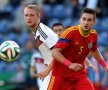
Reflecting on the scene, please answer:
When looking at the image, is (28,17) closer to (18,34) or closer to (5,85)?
(5,85)

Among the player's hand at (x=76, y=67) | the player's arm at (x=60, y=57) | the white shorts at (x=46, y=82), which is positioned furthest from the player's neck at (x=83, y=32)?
the white shorts at (x=46, y=82)

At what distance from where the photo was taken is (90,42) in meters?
8.44

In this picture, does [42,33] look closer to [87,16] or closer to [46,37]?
[46,37]

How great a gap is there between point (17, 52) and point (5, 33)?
381 inches

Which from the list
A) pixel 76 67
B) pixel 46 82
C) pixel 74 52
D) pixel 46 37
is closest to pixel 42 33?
pixel 46 37

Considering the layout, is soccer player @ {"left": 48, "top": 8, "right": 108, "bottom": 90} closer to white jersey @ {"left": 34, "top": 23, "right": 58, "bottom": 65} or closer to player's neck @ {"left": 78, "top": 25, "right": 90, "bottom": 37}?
player's neck @ {"left": 78, "top": 25, "right": 90, "bottom": 37}

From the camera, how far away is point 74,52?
832cm

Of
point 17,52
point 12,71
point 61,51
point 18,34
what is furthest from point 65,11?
point 61,51

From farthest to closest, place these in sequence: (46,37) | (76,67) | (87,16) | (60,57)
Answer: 1. (46,37)
2. (87,16)
3. (60,57)
4. (76,67)

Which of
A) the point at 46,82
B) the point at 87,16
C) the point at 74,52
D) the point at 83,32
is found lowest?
the point at 46,82

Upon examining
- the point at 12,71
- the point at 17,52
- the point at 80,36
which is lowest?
the point at 12,71

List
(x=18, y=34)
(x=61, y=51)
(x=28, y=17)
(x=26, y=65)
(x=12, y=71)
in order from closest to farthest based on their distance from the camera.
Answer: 1. (x=61, y=51)
2. (x=28, y=17)
3. (x=26, y=65)
4. (x=12, y=71)
5. (x=18, y=34)

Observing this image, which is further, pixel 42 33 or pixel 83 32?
pixel 42 33

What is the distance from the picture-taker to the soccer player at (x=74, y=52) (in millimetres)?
8188
